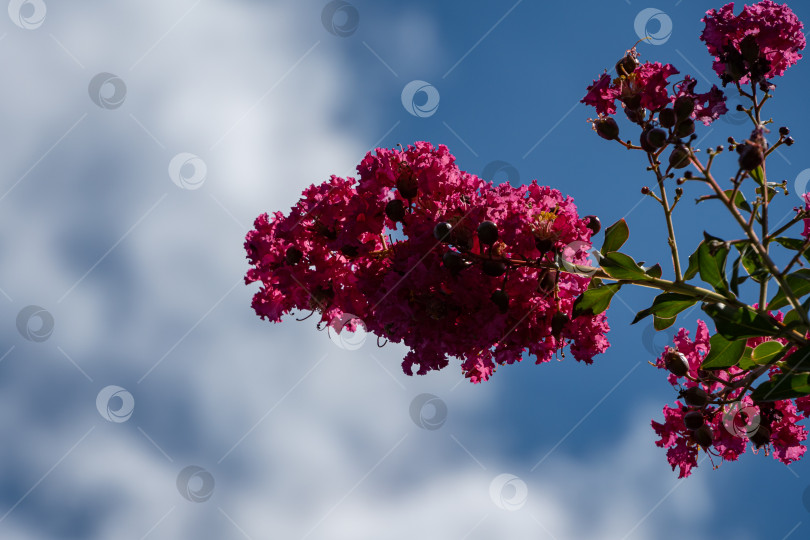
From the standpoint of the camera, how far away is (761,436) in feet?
7.66

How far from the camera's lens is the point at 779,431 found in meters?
2.44

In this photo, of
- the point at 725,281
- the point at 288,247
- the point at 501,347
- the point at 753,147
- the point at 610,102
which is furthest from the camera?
the point at 288,247

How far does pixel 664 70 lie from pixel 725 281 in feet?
2.41

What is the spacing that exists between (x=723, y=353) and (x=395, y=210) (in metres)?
1.23

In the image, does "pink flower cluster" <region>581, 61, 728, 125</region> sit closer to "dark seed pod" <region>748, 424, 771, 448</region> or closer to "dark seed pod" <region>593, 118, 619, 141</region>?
"dark seed pod" <region>593, 118, 619, 141</region>

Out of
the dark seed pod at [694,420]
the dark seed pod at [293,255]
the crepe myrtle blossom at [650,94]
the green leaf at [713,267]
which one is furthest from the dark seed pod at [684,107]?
the dark seed pod at [293,255]

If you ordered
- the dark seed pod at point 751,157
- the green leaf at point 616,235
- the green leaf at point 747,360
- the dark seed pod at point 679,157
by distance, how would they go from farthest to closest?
1. the green leaf at point 747,360
2. the green leaf at point 616,235
3. the dark seed pod at point 679,157
4. the dark seed pod at point 751,157

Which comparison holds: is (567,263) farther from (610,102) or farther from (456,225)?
(610,102)

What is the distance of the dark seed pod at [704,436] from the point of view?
232 cm

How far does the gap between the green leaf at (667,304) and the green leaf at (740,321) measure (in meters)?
0.14

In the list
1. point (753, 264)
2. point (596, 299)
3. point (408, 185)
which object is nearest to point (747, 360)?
point (753, 264)

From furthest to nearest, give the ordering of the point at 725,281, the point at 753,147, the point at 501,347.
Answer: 1. the point at 501,347
2. the point at 725,281
3. the point at 753,147

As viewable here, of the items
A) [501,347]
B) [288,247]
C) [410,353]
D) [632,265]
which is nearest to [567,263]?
[632,265]

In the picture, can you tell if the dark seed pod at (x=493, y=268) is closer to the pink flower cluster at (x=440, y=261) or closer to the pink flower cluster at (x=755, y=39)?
the pink flower cluster at (x=440, y=261)
